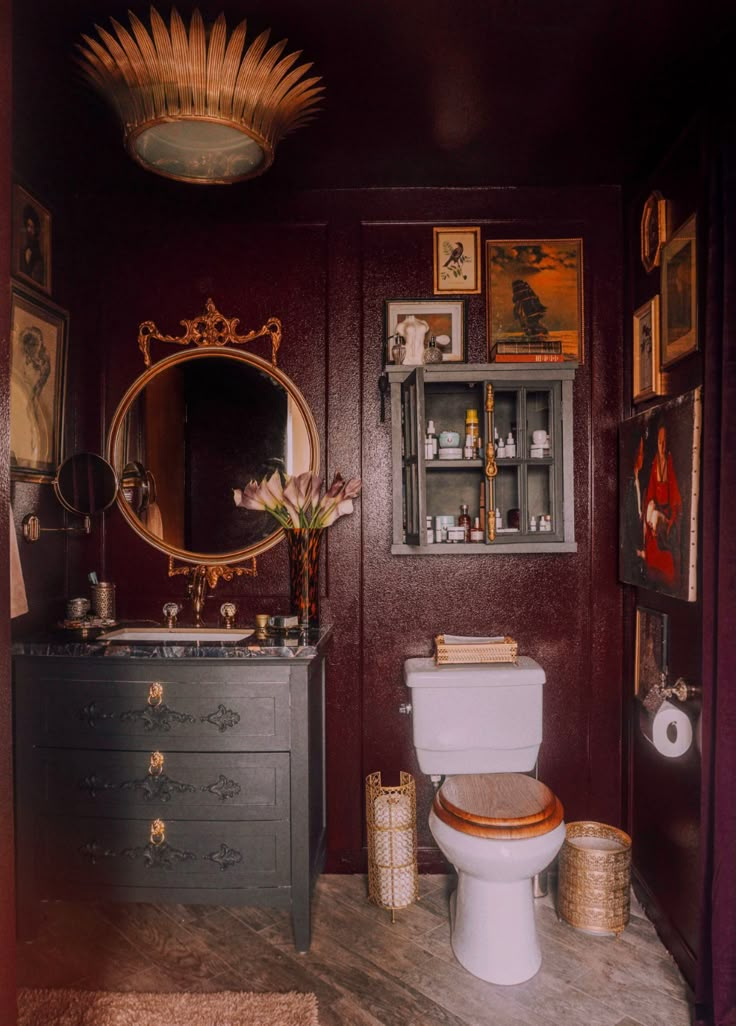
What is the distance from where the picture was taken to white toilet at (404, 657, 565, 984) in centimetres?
204

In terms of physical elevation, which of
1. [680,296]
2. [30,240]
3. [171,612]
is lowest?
[171,612]

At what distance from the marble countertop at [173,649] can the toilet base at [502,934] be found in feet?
2.93

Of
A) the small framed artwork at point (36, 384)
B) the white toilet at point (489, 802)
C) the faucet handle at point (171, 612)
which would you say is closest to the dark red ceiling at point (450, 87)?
the small framed artwork at point (36, 384)

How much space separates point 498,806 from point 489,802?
4cm

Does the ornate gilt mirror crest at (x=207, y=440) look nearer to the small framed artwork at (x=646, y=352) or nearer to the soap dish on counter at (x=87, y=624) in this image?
the soap dish on counter at (x=87, y=624)

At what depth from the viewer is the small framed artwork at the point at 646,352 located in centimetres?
240

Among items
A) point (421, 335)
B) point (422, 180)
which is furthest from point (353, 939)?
point (422, 180)

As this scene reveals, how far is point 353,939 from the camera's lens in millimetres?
2311

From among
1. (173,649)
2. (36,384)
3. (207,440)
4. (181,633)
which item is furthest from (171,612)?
(36,384)

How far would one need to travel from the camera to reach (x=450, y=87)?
6.96 ft

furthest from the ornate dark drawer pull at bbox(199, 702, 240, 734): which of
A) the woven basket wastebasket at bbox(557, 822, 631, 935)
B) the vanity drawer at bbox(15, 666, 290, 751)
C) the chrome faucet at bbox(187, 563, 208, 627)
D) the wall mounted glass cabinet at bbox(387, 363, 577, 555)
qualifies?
the woven basket wastebasket at bbox(557, 822, 631, 935)

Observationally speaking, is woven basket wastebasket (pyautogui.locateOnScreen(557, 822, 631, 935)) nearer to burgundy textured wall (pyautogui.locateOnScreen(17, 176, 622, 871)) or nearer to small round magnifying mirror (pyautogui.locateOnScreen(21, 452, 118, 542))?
burgundy textured wall (pyautogui.locateOnScreen(17, 176, 622, 871))

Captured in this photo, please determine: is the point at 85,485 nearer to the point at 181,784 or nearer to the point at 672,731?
the point at 181,784

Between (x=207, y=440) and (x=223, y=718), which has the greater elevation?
(x=207, y=440)
